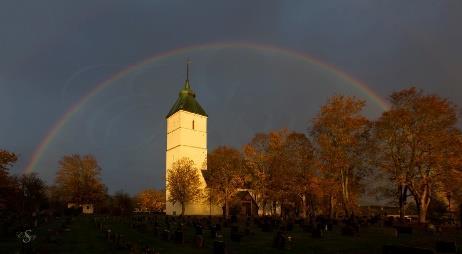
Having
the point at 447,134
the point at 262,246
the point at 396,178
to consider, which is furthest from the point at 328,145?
the point at 262,246

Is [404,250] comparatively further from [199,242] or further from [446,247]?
[199,242]

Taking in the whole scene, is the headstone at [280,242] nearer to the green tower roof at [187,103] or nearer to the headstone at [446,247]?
the headstone at [446,247]

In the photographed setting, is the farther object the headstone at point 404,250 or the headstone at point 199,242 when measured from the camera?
the headstone at point 199,242

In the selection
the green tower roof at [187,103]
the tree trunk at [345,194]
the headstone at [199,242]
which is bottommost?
the headstone at [199,242]

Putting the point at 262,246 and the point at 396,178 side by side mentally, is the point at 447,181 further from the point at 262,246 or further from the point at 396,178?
the point at 262,246

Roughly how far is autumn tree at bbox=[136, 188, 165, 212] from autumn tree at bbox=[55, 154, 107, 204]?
1861 centimetres

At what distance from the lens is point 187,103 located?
8688cm

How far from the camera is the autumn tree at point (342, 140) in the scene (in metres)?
44.9

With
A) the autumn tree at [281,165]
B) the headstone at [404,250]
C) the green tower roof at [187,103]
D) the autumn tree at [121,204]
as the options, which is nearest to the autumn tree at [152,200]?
the autumn tree at [121,204]

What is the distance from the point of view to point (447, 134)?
38531mm

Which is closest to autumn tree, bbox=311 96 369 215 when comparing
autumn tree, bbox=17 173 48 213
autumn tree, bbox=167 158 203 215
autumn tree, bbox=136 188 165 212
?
autumn tree, bbox=167 158 203 215

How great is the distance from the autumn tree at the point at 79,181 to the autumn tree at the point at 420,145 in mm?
54445

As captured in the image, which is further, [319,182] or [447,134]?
[319,182]

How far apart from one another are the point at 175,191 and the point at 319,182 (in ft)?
84.0
